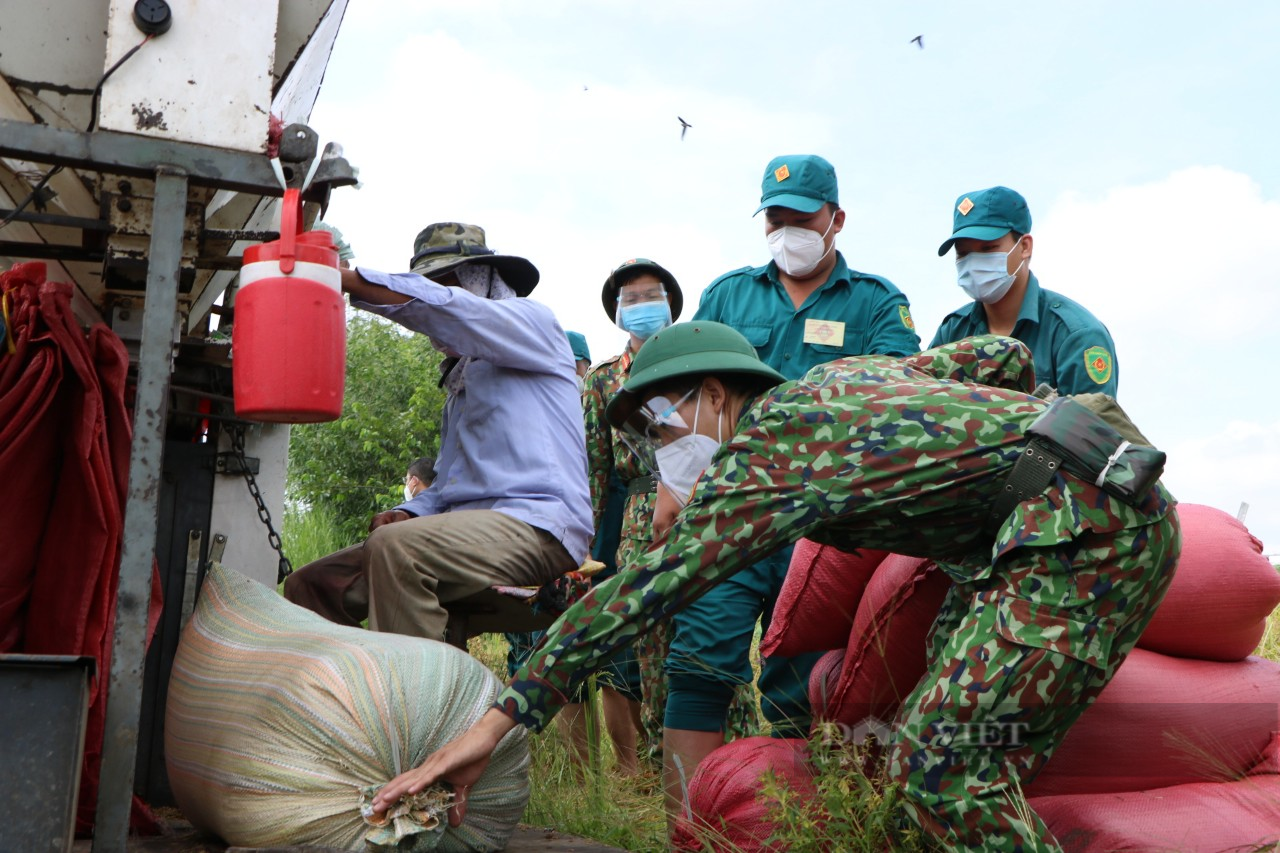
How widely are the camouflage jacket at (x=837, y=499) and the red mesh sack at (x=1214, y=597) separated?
22.7 inches

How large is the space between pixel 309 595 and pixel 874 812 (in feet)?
6.62

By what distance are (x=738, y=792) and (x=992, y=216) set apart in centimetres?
209

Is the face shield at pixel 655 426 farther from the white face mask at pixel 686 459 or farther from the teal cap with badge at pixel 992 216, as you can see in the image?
the teal cap with badge at pixel 992 216

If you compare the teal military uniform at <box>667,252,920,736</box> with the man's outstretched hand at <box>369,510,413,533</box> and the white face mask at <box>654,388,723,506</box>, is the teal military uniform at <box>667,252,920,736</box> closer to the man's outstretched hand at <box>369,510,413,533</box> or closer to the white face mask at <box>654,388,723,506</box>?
the white face mask at <box>654,388,723,506</box>

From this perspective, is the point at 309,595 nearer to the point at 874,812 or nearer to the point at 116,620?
the point at 116,620

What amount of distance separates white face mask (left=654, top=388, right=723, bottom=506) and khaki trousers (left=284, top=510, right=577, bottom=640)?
846mm

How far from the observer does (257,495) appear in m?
3.89

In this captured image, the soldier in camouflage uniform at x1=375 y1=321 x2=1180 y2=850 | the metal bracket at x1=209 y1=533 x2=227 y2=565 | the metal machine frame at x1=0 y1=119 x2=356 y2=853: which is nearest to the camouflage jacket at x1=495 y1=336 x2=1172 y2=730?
the soldier in camouflage uniform at x1=375 y1=321 x2=1180 y2=850

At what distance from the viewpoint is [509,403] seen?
384 cm

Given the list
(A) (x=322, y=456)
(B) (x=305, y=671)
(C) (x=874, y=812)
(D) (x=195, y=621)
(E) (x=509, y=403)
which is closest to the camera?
(C) (x=874, y=812)

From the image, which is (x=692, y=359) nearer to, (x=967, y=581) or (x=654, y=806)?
(x=967, y=581)

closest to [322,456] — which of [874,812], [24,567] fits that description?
[24,567]

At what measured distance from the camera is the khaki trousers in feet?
11.3

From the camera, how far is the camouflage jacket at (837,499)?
238 cm
